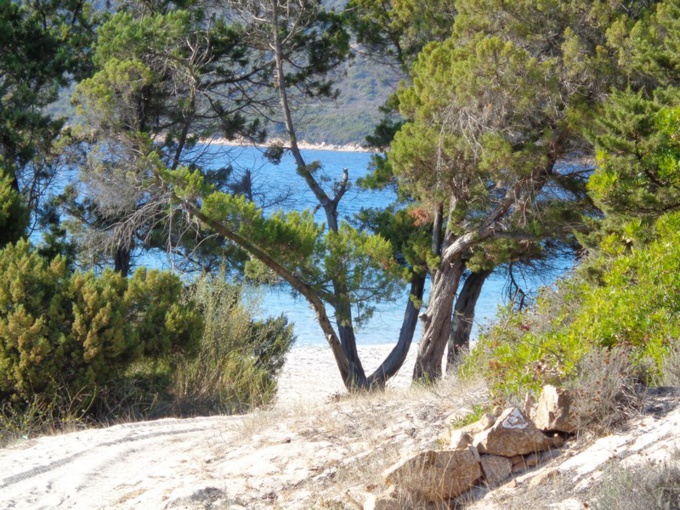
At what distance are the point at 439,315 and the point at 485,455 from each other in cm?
839

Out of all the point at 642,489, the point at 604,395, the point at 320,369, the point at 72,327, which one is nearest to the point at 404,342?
the point at 320,369

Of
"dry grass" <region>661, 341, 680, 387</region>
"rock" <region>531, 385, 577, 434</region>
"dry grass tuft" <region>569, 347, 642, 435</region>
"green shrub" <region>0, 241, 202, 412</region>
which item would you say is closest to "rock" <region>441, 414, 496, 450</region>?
"rock" <region>531, 385, 577, 434</region>

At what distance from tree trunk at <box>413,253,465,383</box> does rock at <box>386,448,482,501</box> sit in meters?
8.29

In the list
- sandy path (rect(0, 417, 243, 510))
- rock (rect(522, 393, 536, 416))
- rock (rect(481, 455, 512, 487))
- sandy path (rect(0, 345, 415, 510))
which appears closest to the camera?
rock (rect(481, 455, 512, 487))

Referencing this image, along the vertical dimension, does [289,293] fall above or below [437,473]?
above

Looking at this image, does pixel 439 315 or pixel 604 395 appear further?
pixel 439 315

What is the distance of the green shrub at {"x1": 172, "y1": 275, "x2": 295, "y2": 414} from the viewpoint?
911 cm

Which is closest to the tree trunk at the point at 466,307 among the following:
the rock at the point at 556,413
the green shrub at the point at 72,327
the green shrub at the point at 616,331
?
the green shrub at the point at 72,327

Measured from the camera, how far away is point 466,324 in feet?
43.9

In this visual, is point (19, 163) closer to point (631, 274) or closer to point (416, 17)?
point (416, 17)

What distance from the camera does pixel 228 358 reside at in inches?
387

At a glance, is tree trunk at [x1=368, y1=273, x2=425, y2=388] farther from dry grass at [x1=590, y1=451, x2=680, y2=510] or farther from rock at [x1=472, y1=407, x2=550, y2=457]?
dry grass at [x1=590, y1=451, x2=680, y2=510]

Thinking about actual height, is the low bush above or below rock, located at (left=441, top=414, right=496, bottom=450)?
above

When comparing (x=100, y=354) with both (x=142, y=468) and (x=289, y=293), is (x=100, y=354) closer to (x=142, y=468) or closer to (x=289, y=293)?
(x=142, y=468)
